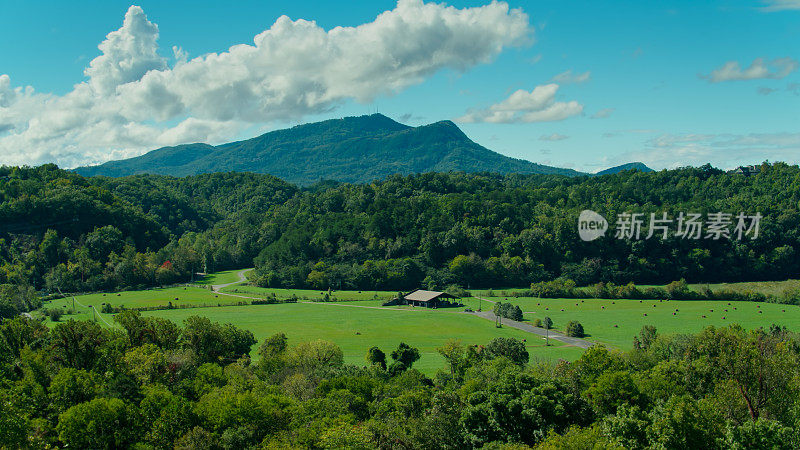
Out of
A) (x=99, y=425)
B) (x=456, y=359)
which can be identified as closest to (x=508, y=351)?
(x=456, y=359)

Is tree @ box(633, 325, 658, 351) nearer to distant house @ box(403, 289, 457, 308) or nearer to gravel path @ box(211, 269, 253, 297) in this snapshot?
distant house @ box(403, 289, 457, 308)

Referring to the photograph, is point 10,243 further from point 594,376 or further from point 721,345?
point 721,345

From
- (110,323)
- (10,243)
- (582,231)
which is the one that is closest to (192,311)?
(110,323)

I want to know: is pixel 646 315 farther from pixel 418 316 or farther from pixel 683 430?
pixel 683 430

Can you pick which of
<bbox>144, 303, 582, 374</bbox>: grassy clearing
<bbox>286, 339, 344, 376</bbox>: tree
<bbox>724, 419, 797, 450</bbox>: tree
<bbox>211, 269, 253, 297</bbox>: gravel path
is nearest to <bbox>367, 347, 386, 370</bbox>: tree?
<bbox>144, 303, 582, 374</bbox>: grassy clearing

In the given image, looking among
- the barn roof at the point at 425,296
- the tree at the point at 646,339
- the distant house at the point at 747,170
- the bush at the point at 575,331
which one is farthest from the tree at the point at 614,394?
the distant house at the point at 747,170

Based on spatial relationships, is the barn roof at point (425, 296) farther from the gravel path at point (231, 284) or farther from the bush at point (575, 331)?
the gravel path at point (231, 284)
